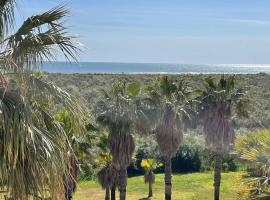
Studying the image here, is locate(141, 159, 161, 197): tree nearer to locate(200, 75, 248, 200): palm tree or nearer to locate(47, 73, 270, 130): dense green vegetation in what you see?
locate(200, 75, 248, 200): palm tree

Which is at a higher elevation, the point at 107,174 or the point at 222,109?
the point at 222,109

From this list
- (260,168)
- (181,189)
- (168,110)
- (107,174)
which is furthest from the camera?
(181,189)

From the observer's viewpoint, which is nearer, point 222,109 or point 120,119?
point 120,119

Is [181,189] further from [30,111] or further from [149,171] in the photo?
[30,111]

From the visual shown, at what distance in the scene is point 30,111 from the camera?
6.80 meters

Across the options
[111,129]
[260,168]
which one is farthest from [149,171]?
[260,168]

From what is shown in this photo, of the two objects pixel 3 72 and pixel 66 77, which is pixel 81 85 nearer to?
pixel 66 77

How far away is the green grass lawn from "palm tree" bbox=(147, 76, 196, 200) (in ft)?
25.1

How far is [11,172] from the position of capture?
6598 millimetres

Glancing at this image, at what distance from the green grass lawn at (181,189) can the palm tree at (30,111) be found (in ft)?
84.5

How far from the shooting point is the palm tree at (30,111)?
6.59 meters

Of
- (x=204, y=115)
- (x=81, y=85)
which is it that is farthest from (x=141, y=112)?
(x=81, y=85)

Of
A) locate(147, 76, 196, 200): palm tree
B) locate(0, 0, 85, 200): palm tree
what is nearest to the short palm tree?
locate(147, 76, 196, 200): palm tree

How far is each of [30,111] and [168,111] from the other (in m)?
19.6
